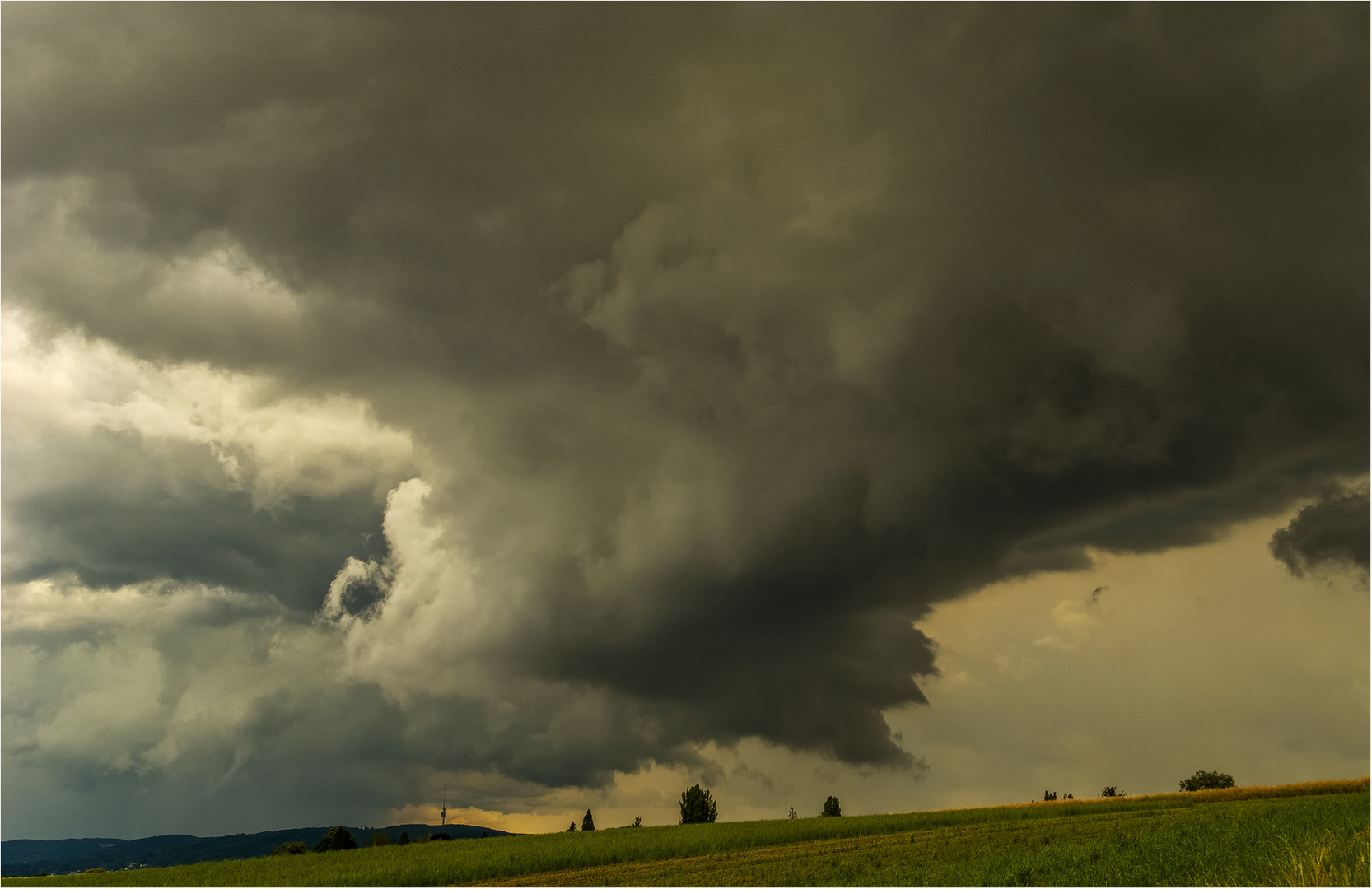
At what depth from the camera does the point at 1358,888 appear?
24.6 metres

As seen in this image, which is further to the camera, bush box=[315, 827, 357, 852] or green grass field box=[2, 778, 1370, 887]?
bush box=[315, 827, 357, 852]

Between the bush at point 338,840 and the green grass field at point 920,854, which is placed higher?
the green grass field at point 920,854

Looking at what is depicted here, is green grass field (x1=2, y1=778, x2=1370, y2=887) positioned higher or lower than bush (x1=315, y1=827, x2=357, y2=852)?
higher

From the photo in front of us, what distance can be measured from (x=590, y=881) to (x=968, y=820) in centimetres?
5176

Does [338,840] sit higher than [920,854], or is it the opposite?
[920,854]

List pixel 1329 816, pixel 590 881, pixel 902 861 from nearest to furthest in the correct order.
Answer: pixel 1329 816 → pixel 902 861 → pixel 590 881

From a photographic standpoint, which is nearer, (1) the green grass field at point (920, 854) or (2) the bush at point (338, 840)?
(1) the green grass field at point (920, 854)

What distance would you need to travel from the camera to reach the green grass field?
1286 inches

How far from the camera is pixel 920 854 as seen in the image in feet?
167

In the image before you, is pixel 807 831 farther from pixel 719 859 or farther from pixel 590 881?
pixel 590 881

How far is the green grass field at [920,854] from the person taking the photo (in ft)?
107

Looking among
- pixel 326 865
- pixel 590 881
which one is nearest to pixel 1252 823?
pixel 590 881

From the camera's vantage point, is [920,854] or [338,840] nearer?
[920,854]

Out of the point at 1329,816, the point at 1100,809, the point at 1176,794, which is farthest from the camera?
the point at 1176,794
